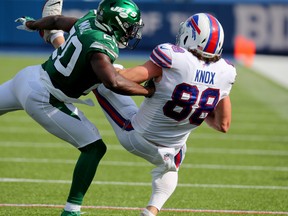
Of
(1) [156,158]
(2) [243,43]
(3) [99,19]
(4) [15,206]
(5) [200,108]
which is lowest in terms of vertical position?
(2) [243,43]

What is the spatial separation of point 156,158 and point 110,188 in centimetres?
185

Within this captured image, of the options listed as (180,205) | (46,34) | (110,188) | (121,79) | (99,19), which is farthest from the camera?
(110,188)

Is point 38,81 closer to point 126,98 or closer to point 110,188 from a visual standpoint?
point 126,98

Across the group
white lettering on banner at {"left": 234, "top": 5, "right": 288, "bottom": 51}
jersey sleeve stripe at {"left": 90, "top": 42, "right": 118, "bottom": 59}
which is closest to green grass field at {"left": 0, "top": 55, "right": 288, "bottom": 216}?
jersey sleeve stripe at {"left": 90, "top": 42, "right": 118, "bottom": 59}

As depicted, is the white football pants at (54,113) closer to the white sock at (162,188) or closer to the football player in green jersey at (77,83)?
the football player in green jersey at (77,83)

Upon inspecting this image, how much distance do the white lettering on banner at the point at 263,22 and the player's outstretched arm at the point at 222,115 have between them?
15.7 meters

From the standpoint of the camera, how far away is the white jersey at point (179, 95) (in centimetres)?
457

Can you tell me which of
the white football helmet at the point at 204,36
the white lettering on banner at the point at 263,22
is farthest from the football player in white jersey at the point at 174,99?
the white lettering on banner at the point at 263,22

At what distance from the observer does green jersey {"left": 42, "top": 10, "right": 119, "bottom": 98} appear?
4.66 m

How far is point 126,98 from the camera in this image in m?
5.04

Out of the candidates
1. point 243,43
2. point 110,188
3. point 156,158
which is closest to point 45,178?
point 110,188

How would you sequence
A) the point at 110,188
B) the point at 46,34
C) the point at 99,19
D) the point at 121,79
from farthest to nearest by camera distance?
the point at 110,188 → the point at 46,34 → the point at 99,19 → the point at 121,79

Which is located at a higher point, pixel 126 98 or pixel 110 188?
pixel 126 98

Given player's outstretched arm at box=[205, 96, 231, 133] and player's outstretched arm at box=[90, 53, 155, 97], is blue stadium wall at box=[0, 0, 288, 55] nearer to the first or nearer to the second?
player's outstretched arm at box=[205, 96, 231, 133]
